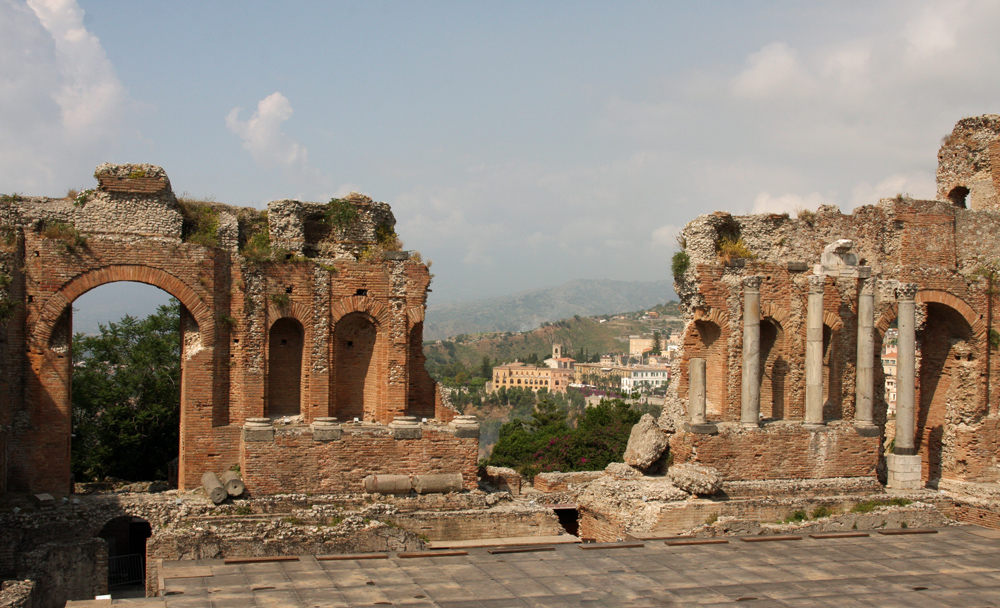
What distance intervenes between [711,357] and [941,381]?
626 cm

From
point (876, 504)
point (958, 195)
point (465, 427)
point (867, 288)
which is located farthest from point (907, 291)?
point (465, 427)

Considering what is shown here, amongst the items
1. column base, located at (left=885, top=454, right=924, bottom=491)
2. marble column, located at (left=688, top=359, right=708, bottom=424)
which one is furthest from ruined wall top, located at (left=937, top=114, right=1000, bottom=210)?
marble column, located at (left=688, top=359, right=708, bottom=424)

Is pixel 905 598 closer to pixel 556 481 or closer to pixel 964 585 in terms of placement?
pixel 964 585

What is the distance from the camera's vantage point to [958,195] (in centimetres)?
2528

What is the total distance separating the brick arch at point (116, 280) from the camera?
1712 cm

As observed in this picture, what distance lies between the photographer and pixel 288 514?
1688cm

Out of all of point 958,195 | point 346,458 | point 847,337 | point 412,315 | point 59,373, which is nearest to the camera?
point 59,373

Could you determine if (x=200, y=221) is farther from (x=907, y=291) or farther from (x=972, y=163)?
(x=972, y=163)

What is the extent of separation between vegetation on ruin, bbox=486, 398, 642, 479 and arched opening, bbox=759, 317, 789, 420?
9406 mm

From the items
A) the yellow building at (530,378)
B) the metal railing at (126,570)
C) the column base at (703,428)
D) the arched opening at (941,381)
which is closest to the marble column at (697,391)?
the column base at (703,428)

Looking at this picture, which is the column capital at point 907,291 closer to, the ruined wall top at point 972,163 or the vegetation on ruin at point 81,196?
the ruined wall top at point 972,163

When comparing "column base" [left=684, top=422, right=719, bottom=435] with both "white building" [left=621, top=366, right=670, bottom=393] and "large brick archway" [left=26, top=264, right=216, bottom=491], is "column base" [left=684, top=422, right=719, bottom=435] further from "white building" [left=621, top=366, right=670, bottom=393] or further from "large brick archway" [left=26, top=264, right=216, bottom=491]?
"white building" [left=621, top=366, right=670, bottom=393]

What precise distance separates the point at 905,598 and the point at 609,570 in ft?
14.5

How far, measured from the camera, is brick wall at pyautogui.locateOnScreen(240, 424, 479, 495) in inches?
688
